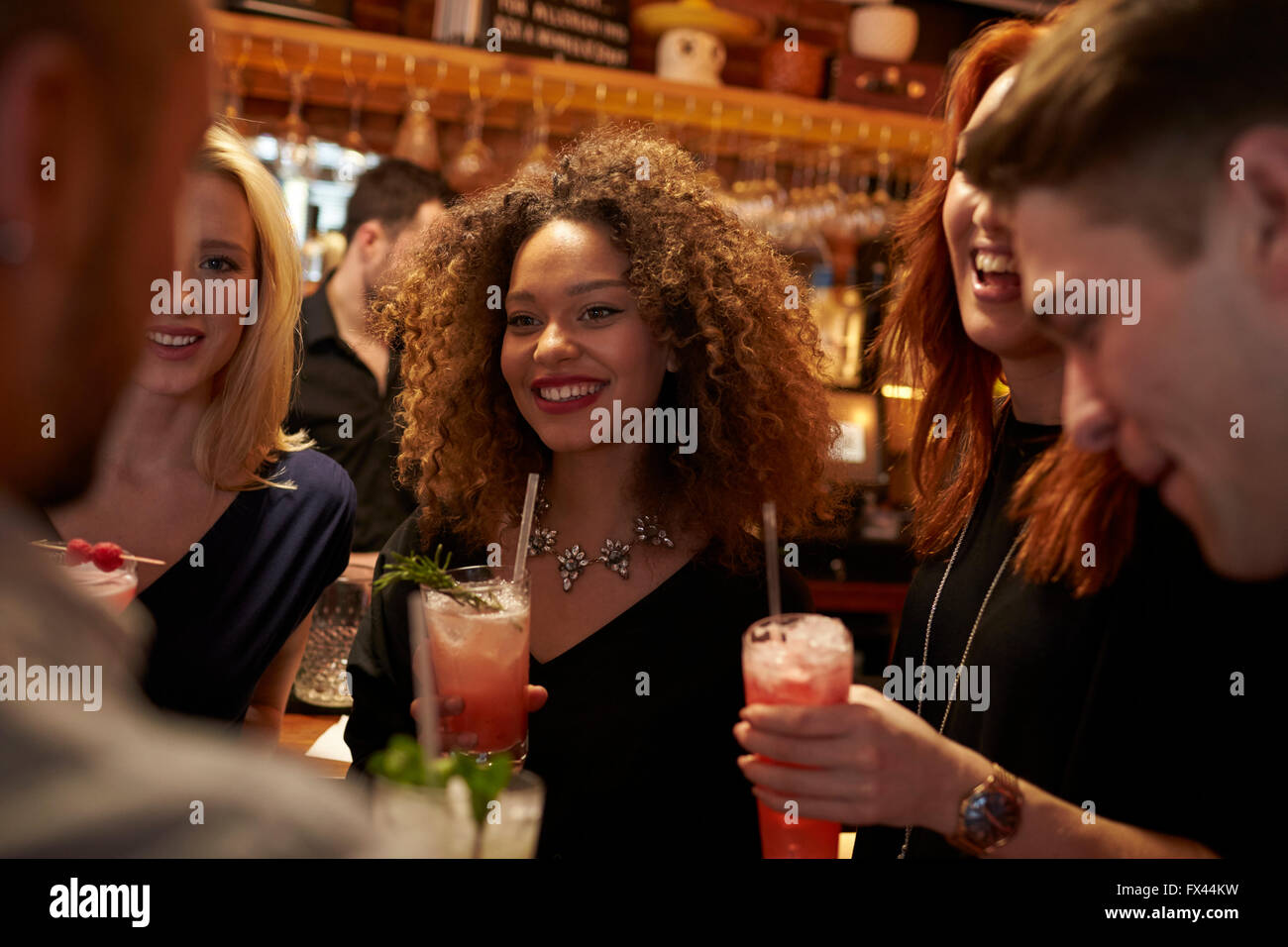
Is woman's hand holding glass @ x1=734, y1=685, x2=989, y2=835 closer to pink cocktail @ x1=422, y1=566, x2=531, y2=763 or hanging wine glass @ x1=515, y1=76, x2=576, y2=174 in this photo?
pink cocktail @ x1=422, y1=566, x2=531, y2=763

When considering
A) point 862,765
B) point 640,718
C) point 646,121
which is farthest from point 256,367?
point 646,121

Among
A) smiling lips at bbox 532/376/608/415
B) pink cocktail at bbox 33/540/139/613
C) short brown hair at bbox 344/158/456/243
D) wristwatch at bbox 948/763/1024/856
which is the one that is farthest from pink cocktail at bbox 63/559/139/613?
short brown hair at bbox 344/158/456/243

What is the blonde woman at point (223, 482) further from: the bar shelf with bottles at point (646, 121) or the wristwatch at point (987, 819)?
the bar shelf with bottles at point (646, 121)

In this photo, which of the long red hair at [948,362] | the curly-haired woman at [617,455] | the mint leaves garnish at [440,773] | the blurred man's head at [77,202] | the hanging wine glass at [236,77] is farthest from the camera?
the hanging wine glass at [236,77]

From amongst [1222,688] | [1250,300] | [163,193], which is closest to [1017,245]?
[1250,300]

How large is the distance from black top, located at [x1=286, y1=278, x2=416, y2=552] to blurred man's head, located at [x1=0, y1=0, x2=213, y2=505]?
9.97 feet

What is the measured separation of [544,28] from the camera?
4449 mm

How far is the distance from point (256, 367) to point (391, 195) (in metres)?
1.79

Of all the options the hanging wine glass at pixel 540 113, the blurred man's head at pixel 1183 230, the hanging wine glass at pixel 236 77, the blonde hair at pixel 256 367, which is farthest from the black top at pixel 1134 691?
the hanging wine glass at pixel 236 77

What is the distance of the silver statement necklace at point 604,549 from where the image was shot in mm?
1912

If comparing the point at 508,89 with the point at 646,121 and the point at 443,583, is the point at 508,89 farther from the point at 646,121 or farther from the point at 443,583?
the point at 443,583

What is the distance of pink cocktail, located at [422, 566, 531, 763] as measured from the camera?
58.1 inches

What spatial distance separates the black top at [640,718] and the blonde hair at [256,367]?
0.45m
